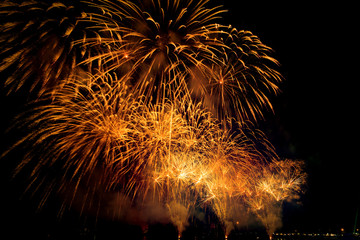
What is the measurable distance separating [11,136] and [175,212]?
79.1 meters

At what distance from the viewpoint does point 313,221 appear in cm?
5750

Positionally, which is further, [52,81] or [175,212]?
[175,212]

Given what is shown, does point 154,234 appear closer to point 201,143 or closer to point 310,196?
point 310,196

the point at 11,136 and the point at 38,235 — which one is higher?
the point at 11,136

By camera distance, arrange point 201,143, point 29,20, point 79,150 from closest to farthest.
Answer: point 29,20, point 79,150, point 201,143

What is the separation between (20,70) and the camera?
8242mm

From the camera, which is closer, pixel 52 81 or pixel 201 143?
pixel 52 81

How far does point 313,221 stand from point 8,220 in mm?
65966

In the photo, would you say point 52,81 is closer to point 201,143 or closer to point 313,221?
point 201,143

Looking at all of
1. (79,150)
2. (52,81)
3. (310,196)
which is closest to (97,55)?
(52,81)

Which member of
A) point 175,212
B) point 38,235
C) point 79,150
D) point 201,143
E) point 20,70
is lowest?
point 38,235

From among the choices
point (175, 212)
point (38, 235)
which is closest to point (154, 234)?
point (175, 212)

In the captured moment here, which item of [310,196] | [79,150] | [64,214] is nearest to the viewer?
[79,150]

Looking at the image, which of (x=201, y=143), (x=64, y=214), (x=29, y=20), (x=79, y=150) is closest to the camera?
(x=29, y=20)
